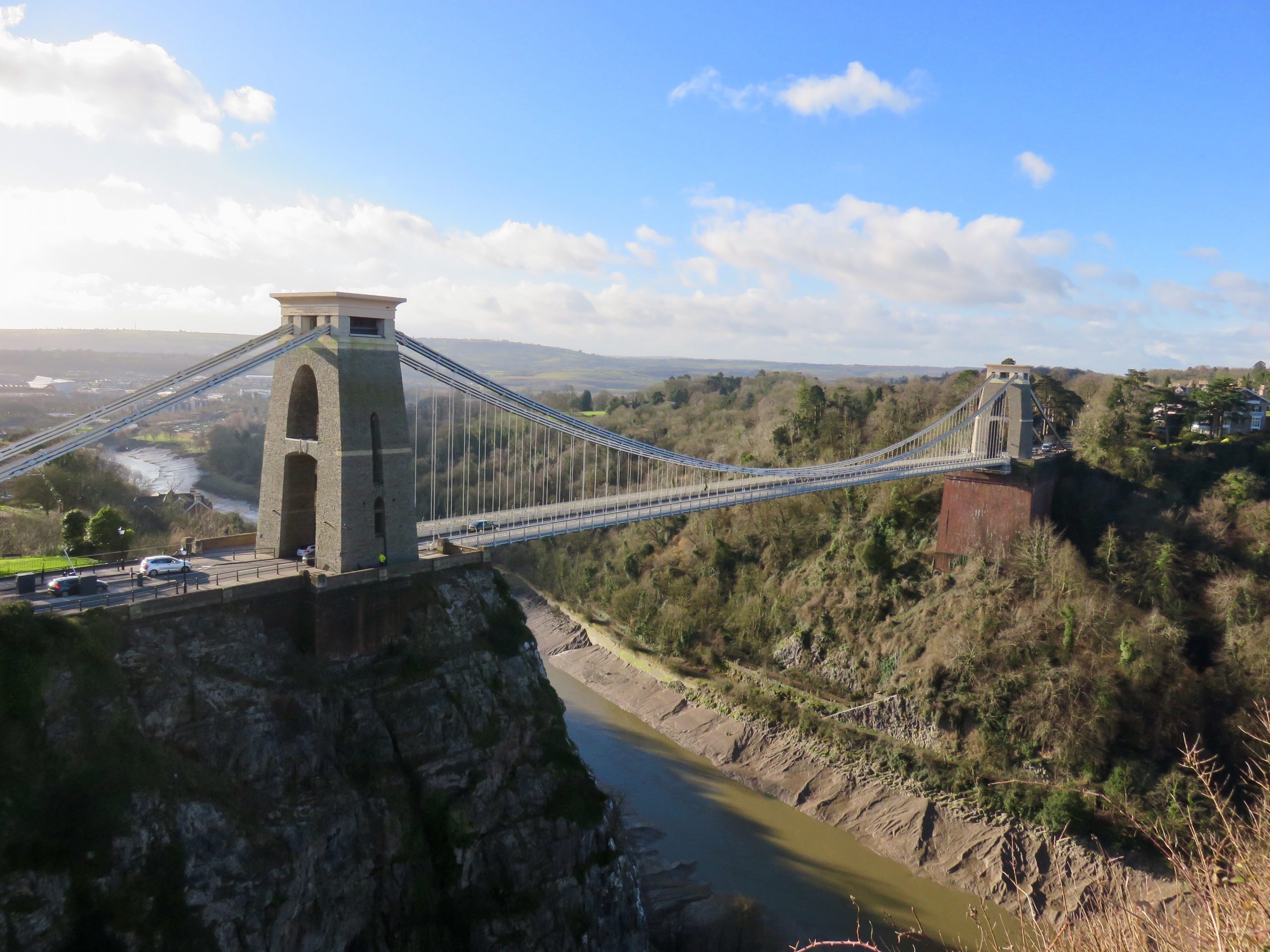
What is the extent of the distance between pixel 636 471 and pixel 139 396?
32215 mm

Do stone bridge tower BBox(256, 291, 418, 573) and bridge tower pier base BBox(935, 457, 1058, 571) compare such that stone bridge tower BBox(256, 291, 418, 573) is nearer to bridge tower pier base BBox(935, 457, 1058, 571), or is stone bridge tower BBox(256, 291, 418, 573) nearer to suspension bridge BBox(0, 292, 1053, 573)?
suspension bridge BBox(0, 292, 1053, 573)

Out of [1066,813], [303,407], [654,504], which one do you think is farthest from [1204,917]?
[654,504]

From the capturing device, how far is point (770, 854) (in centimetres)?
2075

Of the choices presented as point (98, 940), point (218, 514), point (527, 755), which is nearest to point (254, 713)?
point (98, 940)

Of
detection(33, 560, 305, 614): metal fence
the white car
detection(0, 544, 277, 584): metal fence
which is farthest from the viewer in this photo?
detection(0, 544, 277, 584): metal fence

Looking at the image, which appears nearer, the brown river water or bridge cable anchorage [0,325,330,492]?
bridge cable anchorage [0,325,330,492]

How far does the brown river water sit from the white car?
13140 millimetres

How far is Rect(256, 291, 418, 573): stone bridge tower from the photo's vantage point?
15.5 metres

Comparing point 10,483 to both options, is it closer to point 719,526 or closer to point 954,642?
point 719,526

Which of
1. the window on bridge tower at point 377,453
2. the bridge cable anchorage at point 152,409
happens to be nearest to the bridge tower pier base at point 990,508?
the window on bridge tower at point 377,453

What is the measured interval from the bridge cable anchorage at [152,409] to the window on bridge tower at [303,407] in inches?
31.9

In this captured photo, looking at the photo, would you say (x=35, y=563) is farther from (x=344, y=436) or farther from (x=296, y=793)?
(x=296, y=793)

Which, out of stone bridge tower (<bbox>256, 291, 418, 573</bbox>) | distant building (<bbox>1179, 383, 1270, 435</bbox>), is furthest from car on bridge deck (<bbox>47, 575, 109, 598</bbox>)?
distant building (<bbox>1179, 383, 1270, 435</bbox>)

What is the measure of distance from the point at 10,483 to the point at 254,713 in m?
16.5
